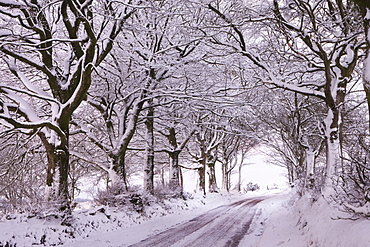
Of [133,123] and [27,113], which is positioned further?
[133,123]

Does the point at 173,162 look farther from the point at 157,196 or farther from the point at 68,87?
the point at 68,87

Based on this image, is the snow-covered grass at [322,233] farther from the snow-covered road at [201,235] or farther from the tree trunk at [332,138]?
the tree trunk at [332,138]

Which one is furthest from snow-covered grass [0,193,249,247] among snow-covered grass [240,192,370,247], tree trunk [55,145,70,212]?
snow-covered grass [240,192,370,247]

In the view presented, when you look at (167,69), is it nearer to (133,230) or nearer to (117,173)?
(117,173)

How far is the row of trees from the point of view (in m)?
7.71

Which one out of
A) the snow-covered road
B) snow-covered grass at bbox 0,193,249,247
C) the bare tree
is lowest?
the snow-covered road

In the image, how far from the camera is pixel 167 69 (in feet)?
42.2

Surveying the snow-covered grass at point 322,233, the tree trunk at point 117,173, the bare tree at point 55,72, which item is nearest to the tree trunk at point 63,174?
the bare tree at point 55,72

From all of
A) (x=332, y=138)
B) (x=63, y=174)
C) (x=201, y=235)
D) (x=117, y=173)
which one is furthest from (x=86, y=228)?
(x=332, y=138)

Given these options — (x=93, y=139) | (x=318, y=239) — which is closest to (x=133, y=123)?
(x=93, y=139)

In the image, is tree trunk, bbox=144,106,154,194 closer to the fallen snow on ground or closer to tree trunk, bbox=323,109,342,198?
the fallen snow on ground

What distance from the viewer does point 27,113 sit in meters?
8.56

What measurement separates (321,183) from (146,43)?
953 cm

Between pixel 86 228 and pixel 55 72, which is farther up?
pixel 55 72
